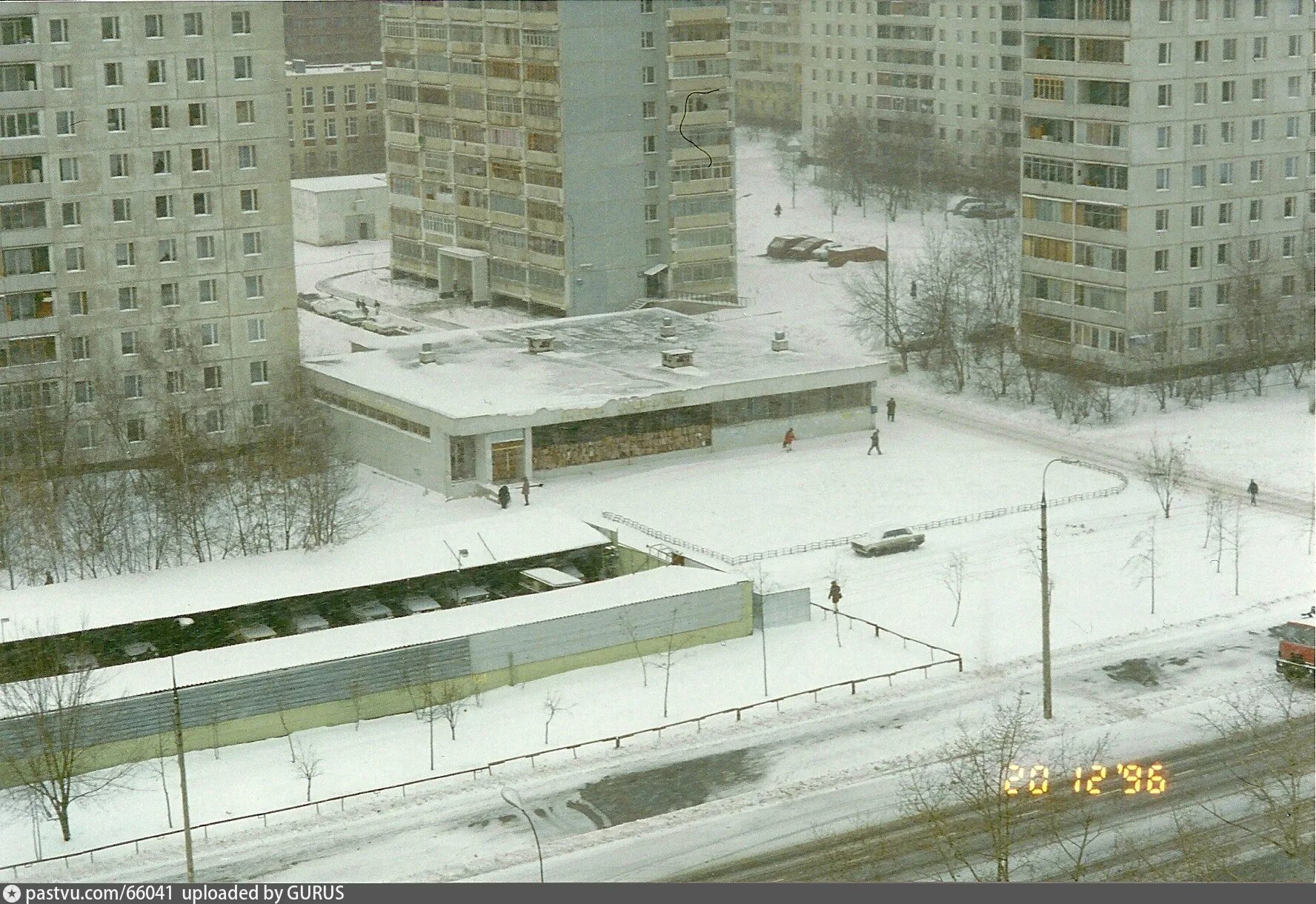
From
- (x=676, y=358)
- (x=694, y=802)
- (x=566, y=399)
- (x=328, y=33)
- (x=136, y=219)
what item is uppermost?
(x=328, y=33)

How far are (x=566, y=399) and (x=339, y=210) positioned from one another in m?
49.2

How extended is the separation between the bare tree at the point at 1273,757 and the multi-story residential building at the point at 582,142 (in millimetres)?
46603

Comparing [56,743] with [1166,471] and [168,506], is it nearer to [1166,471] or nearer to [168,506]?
[168,506]

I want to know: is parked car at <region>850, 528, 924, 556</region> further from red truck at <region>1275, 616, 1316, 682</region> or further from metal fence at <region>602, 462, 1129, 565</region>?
red truck at <region>1275, 616, 1316, 682</region>

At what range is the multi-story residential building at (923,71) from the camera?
118062 mm

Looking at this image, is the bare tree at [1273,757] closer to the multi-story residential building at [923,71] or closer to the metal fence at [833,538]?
the metal fence at [833,538]

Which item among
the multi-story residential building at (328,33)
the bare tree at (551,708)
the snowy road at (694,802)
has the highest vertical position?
the multi-story residential building at (328,33)

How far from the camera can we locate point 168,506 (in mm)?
57062

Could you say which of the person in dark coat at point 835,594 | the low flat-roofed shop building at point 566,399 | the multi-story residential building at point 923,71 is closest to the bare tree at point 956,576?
the person in dark coat at point 835,594

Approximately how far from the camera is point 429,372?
228 ft

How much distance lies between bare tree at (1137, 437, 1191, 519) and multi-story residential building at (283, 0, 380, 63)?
7824 centimetres

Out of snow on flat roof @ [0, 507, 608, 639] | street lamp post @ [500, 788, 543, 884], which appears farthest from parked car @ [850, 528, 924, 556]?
street lamp post @ [500, 788, 543, 884]

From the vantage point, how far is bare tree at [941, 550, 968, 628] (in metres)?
51.9

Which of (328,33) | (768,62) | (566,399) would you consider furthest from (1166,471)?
(328,33)
